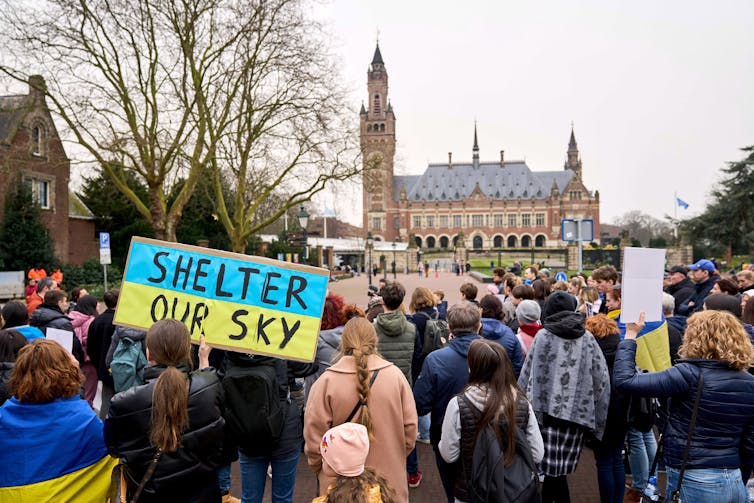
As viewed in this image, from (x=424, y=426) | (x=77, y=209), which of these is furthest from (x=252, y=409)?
(x=77, y=209)

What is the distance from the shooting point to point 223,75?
804 inches

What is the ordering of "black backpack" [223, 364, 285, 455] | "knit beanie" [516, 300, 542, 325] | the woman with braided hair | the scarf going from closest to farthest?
the woman with braided hair → "black backpack" [223, 364, 285, 455] → the scarf → "knit beanie" [516, 300, 542, 325]

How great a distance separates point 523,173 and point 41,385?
341 ft

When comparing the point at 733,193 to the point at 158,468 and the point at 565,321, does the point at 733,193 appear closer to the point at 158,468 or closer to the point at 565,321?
the point at 565,321

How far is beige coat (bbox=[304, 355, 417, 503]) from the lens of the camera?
11.5 feet

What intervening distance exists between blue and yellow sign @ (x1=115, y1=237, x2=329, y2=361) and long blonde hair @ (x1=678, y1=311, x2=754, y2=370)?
2.57 metres

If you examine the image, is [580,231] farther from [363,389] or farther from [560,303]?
[363,389]

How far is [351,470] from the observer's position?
8.79ft

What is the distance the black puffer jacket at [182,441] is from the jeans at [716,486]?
9.83 ft

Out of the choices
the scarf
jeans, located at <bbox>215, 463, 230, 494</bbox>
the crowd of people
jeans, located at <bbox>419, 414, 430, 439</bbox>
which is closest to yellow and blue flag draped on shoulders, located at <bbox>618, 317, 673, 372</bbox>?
the crowd of people

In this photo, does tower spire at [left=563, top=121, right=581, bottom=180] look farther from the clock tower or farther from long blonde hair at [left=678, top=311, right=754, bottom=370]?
long blonde hair at [left=678, top=311, right=754, bottom=370]

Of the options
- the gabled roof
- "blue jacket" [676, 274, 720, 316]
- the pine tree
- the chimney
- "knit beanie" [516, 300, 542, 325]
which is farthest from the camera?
the gabled roof

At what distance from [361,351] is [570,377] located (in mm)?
1886

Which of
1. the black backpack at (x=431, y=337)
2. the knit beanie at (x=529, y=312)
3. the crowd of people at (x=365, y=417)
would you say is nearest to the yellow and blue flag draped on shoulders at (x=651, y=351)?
the crowd of people at (x=365, y=417)
